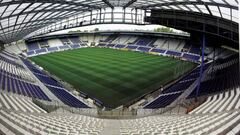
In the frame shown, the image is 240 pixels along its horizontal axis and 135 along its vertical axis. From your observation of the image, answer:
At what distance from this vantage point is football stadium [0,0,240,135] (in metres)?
10.1

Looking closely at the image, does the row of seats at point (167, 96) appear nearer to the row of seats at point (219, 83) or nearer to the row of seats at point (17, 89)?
the row of seats at point (219, 83)

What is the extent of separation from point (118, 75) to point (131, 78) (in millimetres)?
2576

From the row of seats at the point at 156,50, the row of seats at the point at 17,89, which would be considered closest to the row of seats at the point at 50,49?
the row of seats at the point at 156,50

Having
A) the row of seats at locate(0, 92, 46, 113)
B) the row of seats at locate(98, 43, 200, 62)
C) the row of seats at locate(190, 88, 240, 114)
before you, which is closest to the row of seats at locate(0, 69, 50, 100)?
the row of seats at locate(0, 92, 46, 113)

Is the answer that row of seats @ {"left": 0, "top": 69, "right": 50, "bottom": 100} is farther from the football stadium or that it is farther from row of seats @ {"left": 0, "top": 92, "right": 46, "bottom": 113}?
row of seats @ {"left": 0, "top": 92, "right": 46, "bottom": 113}

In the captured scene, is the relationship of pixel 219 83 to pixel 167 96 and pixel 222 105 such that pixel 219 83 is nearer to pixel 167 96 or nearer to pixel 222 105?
pixel 167 96

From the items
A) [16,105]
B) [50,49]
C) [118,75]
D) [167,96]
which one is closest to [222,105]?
[167,96]

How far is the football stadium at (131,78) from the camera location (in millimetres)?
10073

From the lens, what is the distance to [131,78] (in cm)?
3162

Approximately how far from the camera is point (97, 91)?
2639 centimetres

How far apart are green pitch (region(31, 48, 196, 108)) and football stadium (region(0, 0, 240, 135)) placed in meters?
0.12

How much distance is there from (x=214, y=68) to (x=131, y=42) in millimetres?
35200

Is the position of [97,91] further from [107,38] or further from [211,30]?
[107,38]

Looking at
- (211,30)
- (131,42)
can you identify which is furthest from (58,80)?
(131,42)
